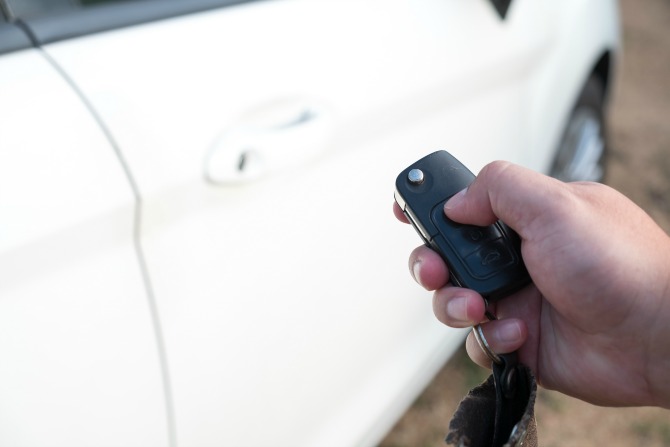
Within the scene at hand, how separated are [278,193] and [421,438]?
4.14 feet

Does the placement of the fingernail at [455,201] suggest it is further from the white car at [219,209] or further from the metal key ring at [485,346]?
the white car at [219,209]

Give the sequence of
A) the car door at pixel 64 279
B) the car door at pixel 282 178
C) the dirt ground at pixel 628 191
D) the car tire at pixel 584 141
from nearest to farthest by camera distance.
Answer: the car door at pixel 64 279 < the car door at pixel 282 178 < the dirt ground at pixel 628 191 < the car tire at pixel 584 141

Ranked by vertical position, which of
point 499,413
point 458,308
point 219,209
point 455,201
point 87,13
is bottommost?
point 499,413

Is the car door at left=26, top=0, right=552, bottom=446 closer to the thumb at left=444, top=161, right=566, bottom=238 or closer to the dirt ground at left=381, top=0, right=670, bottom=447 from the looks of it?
the thumb at left=444, top=161, right=566, bottom=238

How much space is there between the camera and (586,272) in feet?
3.38

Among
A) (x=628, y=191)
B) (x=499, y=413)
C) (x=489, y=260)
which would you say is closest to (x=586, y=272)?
(x=489, y=260)

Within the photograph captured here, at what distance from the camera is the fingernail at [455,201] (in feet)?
3.51

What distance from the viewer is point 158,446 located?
1.17 m

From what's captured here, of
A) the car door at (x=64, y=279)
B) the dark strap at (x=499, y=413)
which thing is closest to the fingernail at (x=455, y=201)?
the dark strap at (x=499, y=413)

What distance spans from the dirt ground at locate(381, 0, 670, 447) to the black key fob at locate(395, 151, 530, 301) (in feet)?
4.31

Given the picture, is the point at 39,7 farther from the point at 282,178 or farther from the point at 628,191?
the point at 628,191

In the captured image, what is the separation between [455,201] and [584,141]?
1.81 metres

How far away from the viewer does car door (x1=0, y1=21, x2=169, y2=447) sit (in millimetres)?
983

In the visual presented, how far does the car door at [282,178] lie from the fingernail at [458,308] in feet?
1.20
